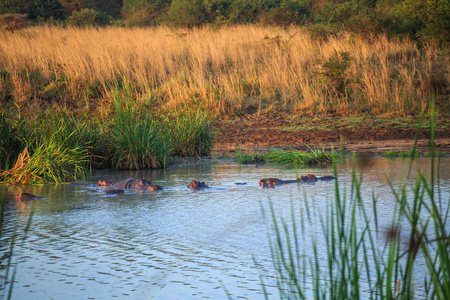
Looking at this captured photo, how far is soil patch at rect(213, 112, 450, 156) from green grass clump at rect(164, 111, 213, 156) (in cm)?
28

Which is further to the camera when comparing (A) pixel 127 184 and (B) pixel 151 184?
(A) pixel 127 184

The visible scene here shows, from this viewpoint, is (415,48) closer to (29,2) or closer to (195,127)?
(195,127)

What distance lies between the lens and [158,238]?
346 cm

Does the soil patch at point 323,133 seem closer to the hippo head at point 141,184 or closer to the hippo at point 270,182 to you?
the hippo at point 270,182

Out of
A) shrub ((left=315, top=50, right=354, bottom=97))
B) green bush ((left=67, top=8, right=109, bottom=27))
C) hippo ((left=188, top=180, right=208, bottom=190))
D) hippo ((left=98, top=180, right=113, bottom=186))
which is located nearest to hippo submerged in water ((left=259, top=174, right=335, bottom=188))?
hippo ((left=188, top=180, right=208, bottom=190))

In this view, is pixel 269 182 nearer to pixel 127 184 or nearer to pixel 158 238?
pixel 127 184

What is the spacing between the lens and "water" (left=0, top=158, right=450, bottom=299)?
2645 mm

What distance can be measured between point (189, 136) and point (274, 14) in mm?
14395

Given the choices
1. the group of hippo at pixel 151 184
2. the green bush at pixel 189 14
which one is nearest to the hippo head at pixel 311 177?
the group of hippo at pixel 151 184

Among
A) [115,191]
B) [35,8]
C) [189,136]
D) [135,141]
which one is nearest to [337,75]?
[189,136]

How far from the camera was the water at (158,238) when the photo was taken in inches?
104

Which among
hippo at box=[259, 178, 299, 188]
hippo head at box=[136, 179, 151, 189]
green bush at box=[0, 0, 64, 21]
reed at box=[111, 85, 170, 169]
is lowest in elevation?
hippo at box=[259, 178, 299, 188]

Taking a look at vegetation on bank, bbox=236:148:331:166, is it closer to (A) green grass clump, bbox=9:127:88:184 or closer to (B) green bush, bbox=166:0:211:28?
(A) green grass clump, bbox=9:127:88:184

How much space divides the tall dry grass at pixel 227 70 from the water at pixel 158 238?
18.1ft
